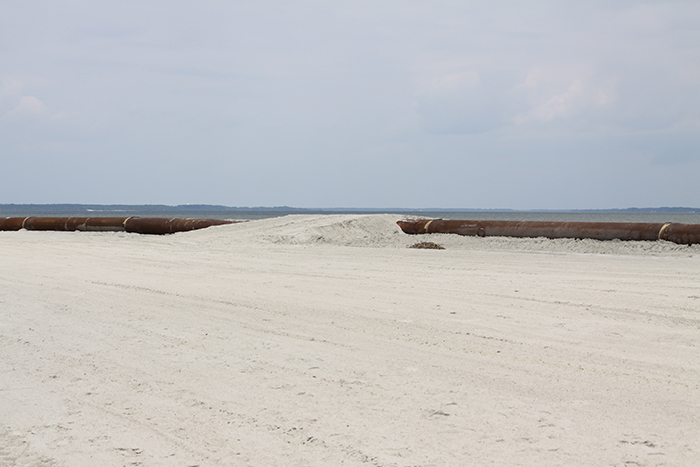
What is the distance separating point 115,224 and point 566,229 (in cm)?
1730

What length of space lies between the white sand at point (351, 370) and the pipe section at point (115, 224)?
44.8 feet

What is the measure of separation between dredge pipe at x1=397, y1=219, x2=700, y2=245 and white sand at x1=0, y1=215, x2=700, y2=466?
5715mm

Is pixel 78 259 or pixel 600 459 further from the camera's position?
pixel 78 259

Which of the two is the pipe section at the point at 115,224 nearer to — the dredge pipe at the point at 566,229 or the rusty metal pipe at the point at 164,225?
the rusty metal pipe at the point at 164,225

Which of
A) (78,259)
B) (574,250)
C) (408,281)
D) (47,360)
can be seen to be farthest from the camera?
(574,250)

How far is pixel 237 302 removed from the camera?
7.26m

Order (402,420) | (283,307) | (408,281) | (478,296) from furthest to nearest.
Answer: (408,281)
(478,296)
(283,307)
(402,420)

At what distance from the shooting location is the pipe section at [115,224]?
2320cm

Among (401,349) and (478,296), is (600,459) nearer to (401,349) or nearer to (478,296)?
(401,349)

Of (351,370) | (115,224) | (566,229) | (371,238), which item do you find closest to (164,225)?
(115,224)

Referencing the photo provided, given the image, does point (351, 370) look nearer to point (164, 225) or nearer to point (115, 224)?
point (164, 225)

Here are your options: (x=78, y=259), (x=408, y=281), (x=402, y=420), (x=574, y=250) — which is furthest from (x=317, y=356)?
(x=574, y=250)

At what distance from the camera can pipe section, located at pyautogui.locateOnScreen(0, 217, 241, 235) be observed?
23203mm

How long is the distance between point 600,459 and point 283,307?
442 centimetres
